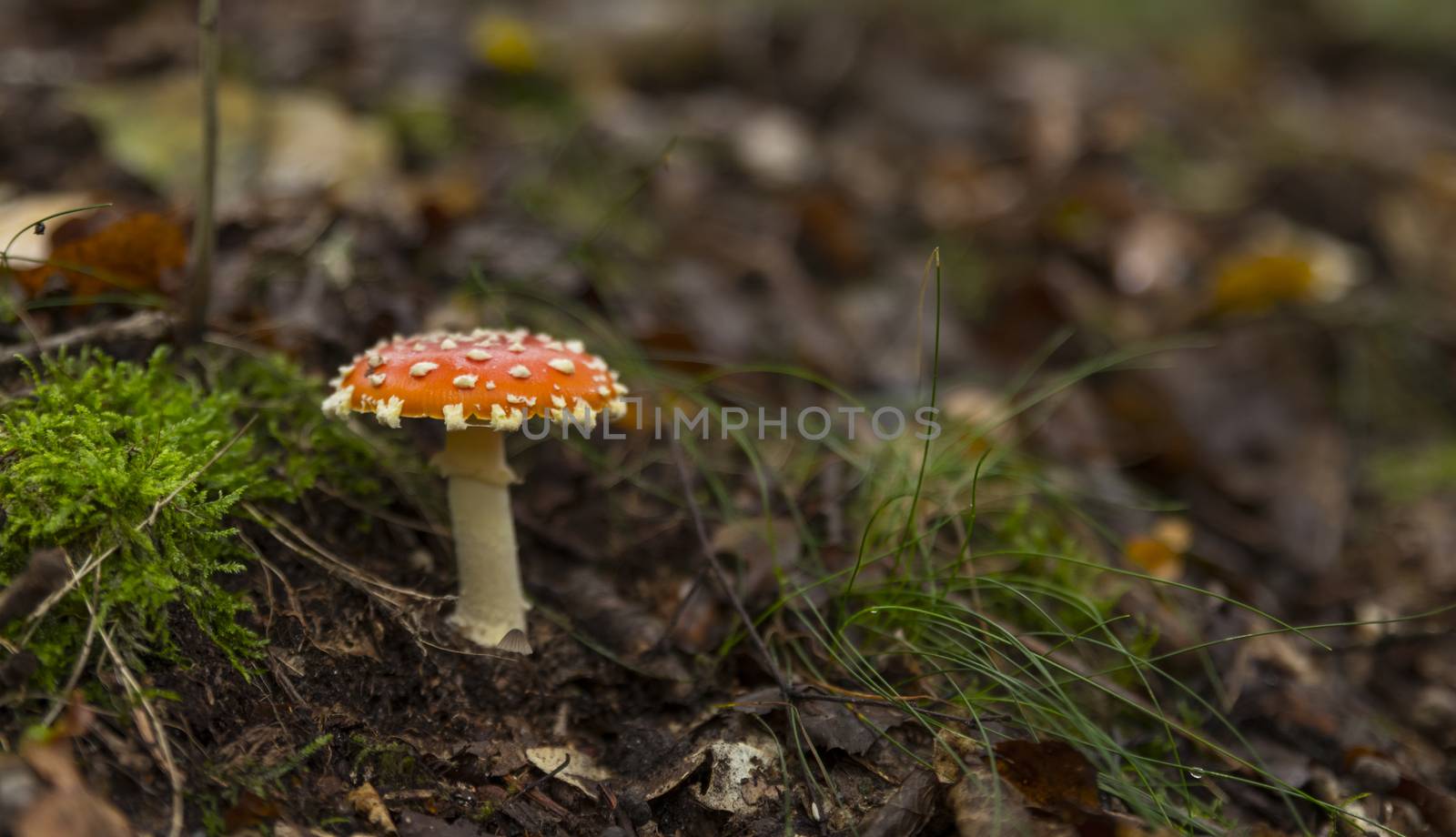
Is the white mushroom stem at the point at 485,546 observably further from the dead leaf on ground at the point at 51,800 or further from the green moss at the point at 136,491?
the dead leaf on ground at the point at 51,800

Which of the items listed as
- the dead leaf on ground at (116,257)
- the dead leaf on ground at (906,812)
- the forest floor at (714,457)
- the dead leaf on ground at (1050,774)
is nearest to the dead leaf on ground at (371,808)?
the forest floor at (714,457)

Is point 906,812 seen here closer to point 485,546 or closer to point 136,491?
point 485,546

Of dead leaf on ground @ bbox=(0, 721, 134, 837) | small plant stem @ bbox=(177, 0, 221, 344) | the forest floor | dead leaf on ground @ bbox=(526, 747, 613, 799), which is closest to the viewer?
dead leaf on ground @ bbox=(0, 721, 134, 837)

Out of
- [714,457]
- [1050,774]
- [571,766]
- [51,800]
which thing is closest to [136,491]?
[51,800]

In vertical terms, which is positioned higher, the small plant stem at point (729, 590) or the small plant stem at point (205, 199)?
the small plant stem at point (205, 199)

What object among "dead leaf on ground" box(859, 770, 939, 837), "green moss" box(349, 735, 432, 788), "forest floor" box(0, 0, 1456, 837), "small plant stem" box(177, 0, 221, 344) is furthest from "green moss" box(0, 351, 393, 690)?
"dead leaf on ground" box(859, 770, 939, 837)

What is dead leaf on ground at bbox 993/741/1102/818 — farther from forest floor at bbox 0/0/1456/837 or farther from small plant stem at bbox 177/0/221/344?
small plant stem at bbox 177/0/221/344
